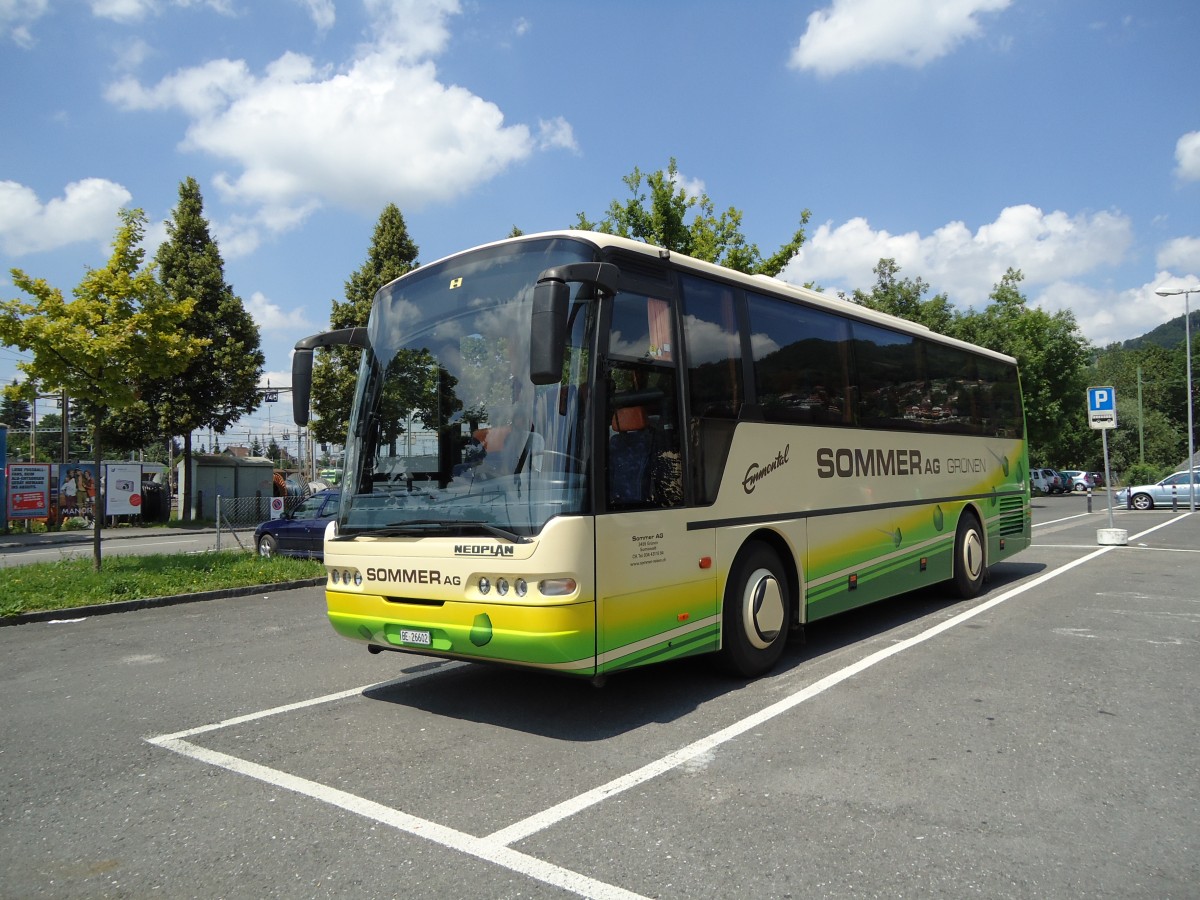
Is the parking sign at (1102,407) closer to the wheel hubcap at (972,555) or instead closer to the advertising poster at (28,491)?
the wheel hubcap at (972,555)

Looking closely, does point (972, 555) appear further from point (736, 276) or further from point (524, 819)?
point (524, 819)

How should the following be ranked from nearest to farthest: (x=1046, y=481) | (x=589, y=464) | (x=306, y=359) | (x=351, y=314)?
(x=589, y=464) < (x=306, y=359) < (x=351, y=314) < (x=1046, y=481)

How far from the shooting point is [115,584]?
1191 cm

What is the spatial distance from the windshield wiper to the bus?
0.05 feet

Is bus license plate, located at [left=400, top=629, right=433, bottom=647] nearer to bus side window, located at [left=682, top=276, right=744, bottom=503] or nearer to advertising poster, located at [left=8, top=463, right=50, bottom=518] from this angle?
bus side window, located at [left=682, top=276, right=744, bottom=503]

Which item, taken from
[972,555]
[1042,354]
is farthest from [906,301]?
[972,555]

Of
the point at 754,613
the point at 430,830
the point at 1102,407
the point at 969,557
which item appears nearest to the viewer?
the point at 430,830

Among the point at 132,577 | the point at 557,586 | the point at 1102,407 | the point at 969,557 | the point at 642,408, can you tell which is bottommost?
the point at 132,577

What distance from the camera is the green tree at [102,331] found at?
12.4 metres

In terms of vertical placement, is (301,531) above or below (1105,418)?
below

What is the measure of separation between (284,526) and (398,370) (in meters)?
11.5

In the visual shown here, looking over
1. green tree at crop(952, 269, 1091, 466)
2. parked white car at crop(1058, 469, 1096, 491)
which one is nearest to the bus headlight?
green tree at crop(952, 269, 1091, 466)

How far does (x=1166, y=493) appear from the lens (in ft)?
120

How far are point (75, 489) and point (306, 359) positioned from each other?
30.8 metres
